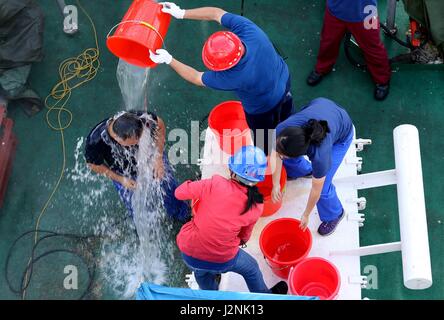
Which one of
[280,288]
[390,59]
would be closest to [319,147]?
[280,288]

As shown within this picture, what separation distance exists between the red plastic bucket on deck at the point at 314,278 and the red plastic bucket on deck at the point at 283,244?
0.21 feet

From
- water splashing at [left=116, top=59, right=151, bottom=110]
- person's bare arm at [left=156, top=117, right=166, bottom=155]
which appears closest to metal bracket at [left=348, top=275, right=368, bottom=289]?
person's bare arm at [left=156, top=117, right=166, bottom=155]

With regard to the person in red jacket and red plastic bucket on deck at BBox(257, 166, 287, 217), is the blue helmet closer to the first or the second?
the person in red jacket

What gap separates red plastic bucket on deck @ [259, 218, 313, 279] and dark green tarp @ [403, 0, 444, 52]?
194 centimetres

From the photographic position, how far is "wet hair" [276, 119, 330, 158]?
2.93 metres

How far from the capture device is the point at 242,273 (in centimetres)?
341

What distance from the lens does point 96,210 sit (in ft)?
14.5

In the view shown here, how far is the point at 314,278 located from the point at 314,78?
1.88 metres

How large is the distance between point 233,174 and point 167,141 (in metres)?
1.76

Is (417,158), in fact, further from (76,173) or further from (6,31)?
(6,31)

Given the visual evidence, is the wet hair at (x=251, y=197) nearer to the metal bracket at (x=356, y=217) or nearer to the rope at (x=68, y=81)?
the metal bracket at (x=356, y=217)

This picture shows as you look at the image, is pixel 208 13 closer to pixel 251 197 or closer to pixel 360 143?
pixel 251 197

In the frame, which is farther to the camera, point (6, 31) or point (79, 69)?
point (79, 69)
